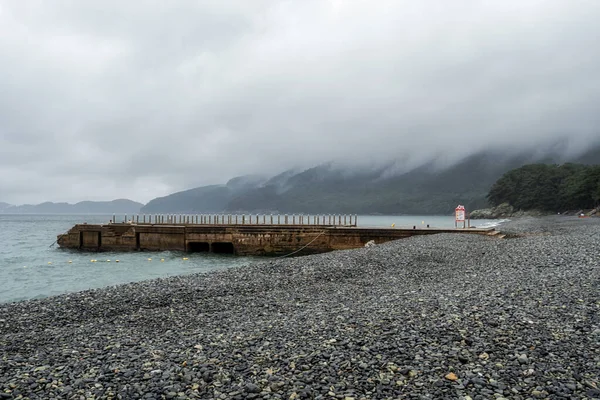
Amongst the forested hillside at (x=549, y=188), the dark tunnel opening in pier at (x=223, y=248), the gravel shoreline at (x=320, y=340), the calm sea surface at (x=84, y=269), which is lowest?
the calm sea surface at (x=84, y=269)

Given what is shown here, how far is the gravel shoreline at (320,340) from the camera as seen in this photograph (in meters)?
5.46

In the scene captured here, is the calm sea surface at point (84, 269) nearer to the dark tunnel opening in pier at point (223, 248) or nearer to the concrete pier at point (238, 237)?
the concrete pier at point (238, 237)

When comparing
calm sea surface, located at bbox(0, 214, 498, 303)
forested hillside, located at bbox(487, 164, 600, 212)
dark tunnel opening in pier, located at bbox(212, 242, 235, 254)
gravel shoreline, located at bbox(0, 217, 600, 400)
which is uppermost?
forested hillside, located at bbox(487, 164, 600, 212)

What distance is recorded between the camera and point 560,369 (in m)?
5.50

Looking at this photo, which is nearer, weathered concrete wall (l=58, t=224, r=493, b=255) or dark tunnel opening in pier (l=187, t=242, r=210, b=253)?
weathered concrete wall (l=58, t=224, r=493, b=255)

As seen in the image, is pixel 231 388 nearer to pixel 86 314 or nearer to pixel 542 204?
pixel 86 314

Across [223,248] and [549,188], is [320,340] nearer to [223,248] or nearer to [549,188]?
[223,248]

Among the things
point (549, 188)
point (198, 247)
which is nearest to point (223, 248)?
point (198, 247)

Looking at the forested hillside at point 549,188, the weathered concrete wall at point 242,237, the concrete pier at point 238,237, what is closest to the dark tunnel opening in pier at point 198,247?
the concrete pier at point 238,237

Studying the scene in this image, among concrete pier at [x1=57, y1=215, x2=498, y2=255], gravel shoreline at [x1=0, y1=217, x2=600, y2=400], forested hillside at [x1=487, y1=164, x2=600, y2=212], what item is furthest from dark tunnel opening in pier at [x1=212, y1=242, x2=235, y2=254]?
forested hillside at [x1=487, y1=164, x2=600, y2=212]

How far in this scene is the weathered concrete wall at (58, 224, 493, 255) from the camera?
32.9 m

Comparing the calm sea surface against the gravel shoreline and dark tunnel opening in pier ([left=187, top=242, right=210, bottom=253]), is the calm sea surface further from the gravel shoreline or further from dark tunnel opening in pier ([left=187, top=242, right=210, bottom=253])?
the gravel shoreline

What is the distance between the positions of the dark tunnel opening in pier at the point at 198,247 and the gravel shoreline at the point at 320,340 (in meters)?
23.4

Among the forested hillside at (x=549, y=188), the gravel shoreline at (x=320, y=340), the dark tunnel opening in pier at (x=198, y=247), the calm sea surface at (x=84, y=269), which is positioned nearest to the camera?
the gravel shoreline at (x=320, y=340)
